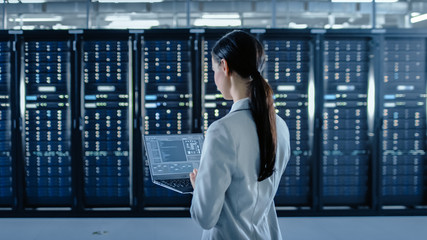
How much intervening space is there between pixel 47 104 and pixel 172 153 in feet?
9.76

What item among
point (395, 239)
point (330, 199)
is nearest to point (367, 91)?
point (330, 199)

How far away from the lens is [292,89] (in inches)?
142

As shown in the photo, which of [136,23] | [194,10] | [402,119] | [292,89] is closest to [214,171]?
[292,89]

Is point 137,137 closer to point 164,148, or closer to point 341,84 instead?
point 341,84

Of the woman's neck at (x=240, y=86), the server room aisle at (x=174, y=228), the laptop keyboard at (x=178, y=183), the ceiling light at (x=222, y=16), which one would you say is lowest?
the server room aisle at (x=174, y=228)

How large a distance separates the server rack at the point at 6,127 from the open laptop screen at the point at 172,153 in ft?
10.3

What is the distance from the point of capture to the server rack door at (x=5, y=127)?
3.57 meters

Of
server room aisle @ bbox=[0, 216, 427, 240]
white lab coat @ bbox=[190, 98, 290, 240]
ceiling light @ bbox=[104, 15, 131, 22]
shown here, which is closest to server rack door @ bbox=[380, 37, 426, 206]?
server room aisle @ bbox=[0, 216, 427, 240]

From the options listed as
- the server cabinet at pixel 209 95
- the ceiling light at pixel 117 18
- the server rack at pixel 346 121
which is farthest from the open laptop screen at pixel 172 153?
the ceiling light at pixel 117 18

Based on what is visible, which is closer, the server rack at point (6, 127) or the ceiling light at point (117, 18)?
the server rack at point (6, 127)

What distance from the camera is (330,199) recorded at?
12.0 ft

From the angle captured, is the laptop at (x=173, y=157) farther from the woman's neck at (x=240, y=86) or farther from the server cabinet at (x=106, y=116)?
the server cabinet at (x=106, y=116)

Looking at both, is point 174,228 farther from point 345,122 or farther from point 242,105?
point 242,105

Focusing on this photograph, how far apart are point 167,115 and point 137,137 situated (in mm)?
389
